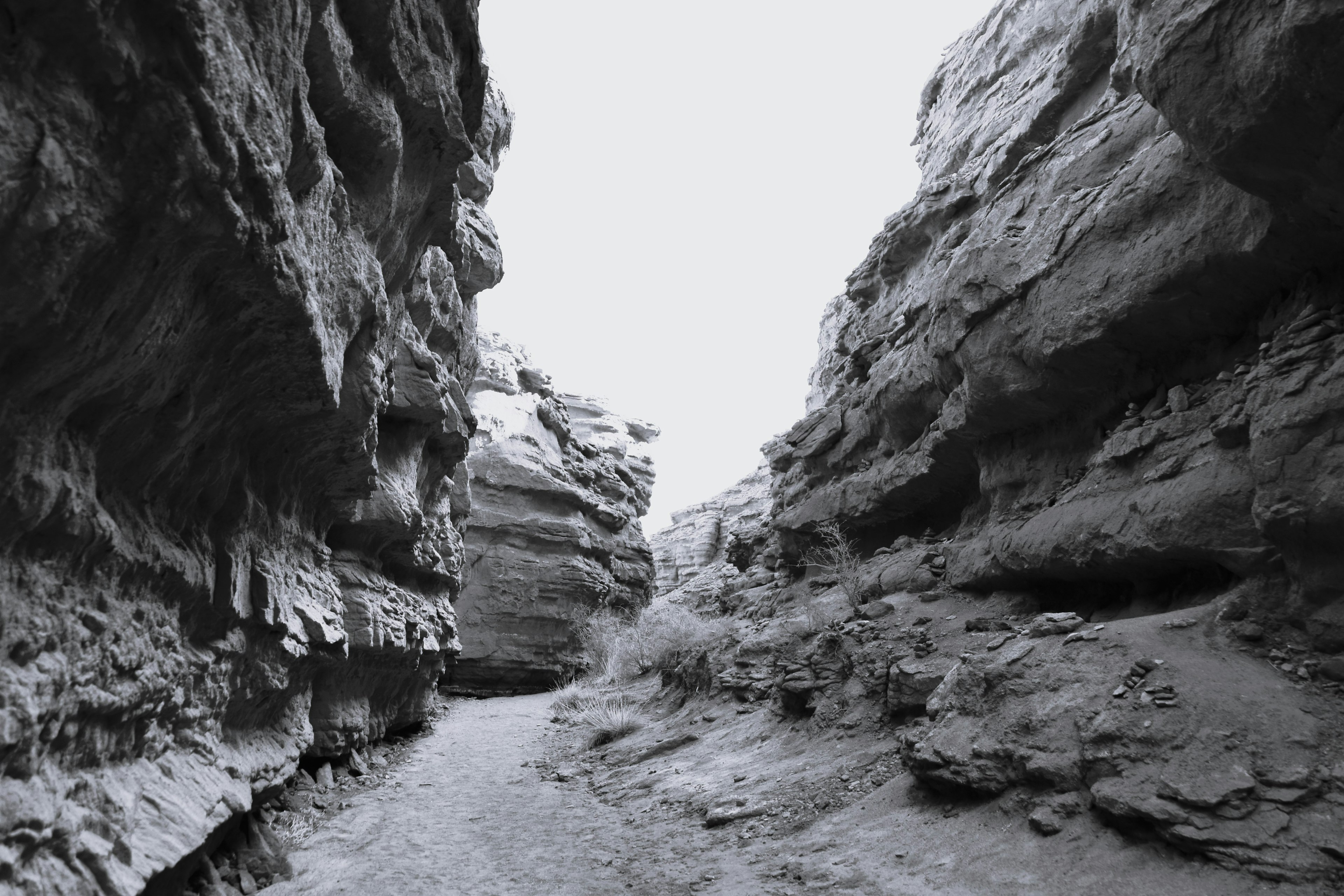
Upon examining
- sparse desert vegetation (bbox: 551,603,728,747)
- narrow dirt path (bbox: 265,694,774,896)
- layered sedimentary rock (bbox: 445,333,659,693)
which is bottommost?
narrow dirt path (bbox: 265,694,774,896)

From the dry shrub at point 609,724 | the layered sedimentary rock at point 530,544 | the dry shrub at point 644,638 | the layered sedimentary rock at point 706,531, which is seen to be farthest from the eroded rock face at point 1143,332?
the layered sedimentary rock at point 706,531

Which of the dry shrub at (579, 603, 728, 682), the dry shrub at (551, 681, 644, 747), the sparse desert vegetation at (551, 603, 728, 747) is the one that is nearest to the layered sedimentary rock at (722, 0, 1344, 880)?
the dry shrub at (551, 681, 644, 747)

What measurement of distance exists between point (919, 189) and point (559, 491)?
19416 millimetres

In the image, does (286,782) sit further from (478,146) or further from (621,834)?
(478,146)

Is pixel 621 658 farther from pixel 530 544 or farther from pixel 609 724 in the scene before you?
pixel 609 724

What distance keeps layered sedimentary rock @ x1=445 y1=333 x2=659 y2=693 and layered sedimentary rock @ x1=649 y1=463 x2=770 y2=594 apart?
604 inches

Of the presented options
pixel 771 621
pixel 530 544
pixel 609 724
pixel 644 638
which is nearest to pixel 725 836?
pixel 609 724

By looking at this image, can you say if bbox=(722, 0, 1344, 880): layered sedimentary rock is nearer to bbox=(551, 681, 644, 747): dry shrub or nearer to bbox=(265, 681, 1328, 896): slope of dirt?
bbox=(265, 681, 1328, 896): slope of dirt

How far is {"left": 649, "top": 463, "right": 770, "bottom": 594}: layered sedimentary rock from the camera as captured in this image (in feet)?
183

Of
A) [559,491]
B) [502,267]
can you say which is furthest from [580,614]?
[502,267]

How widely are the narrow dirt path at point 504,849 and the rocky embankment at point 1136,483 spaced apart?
106 inches

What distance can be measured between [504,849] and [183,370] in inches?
251

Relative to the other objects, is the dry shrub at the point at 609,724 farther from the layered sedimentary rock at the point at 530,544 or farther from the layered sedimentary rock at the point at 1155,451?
the layered sedimentary rock at the point at 530,544

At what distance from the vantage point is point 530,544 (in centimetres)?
3209
